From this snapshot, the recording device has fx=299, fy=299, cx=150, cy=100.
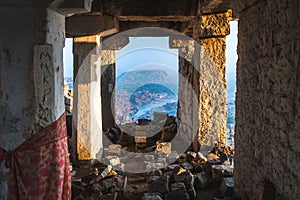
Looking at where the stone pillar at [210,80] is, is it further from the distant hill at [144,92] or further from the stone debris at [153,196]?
the distant hill at [144,92]

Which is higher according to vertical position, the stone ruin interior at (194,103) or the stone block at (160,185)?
the stone ruin interior at (194,103)

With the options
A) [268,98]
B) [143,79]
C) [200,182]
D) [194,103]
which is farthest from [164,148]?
[143,79]

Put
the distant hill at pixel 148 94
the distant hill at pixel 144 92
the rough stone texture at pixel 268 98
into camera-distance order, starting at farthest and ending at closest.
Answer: the distant hill at pixel 148 94
the distant hill at pixel 144 92
the rough stone texture at pixel 268 98

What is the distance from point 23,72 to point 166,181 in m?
2.17

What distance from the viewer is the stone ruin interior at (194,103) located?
2186 millimetres

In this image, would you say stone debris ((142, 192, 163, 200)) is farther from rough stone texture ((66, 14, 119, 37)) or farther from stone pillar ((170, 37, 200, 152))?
rough stone texture ((66, 14, 119, 37))

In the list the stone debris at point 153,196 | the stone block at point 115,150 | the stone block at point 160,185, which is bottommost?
the stone block at point 115,150

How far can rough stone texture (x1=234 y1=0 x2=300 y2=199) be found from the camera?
195 centimetres

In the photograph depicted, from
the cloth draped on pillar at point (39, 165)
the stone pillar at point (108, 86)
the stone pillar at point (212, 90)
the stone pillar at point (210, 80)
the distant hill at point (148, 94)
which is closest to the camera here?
the cloth draped on pillar at point (39, 165)

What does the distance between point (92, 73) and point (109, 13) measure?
105 cm

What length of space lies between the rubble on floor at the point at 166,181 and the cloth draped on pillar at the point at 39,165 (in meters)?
→ 1.00

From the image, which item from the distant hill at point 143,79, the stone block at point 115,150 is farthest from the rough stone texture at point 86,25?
the distant hill at point 143,79

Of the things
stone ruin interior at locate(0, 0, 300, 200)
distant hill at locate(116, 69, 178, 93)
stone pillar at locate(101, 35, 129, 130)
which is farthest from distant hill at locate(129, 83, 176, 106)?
stone ruin interior at locate(0, 0, 300, 200)

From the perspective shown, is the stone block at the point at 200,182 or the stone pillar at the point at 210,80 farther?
the stone pillar at the point at 210,80
